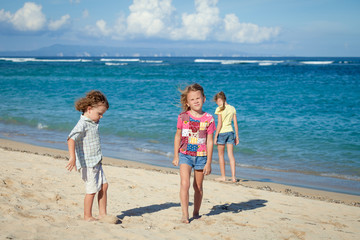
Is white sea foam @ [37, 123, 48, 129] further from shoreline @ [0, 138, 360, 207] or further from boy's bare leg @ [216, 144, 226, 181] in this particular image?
boy's bare leg @ [216, 144, 226, 181]

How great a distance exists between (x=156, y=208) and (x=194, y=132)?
4.75 ft

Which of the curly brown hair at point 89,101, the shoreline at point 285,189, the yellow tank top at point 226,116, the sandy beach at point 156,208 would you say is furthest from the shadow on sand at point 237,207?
the curly brown hair at point 89,101

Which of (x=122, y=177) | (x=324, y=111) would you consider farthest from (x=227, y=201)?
(x=324, y=111)

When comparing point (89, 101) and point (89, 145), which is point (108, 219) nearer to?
point (89, 145)

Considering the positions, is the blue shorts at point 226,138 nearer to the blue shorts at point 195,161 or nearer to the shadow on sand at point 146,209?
the shadow on sand at point 146,209

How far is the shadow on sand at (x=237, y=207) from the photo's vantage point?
5.12 metres

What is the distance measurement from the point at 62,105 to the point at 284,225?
16.1m

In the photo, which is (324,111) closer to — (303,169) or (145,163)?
(303,169)

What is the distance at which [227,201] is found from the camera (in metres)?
5.70

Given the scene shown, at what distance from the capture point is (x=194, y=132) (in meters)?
4.29

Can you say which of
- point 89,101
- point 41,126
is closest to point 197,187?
point 89,101

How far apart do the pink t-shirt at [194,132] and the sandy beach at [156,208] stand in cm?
94

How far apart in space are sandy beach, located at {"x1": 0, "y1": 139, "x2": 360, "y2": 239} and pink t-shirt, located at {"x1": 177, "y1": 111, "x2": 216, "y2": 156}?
94 centimetres

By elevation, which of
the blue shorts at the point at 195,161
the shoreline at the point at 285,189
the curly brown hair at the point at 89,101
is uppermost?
the curly brown hair at the point at 89,101
